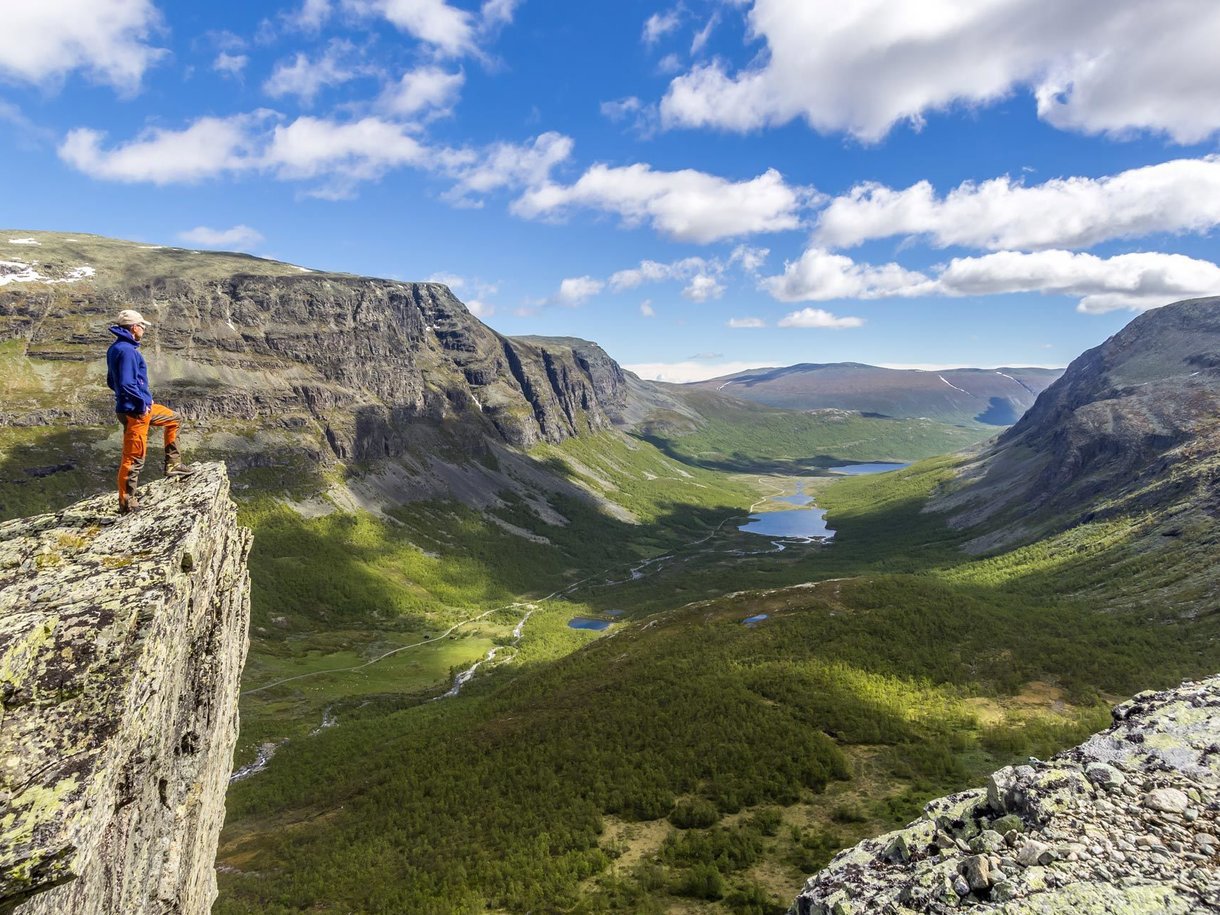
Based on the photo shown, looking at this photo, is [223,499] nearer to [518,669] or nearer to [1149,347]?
[518,669]

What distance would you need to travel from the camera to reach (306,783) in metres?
51.8

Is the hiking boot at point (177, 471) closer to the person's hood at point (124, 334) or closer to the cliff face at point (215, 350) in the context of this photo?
the person's hood at point (124, 334)

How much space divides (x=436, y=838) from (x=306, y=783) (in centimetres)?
2537

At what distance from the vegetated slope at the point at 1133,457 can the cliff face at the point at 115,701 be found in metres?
108

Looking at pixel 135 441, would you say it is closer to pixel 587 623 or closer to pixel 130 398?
pixel 130 398

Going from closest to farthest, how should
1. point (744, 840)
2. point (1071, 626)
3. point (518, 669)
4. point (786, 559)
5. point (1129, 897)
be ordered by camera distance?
point (1129, 897) → point (744, 840) → point (1071, 626) → point (518, 669) → point (786, 559)

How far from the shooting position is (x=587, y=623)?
11838 centimetres

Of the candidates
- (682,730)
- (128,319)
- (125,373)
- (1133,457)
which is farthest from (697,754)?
(1133,457)

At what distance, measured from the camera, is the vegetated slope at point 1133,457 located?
3802 inches

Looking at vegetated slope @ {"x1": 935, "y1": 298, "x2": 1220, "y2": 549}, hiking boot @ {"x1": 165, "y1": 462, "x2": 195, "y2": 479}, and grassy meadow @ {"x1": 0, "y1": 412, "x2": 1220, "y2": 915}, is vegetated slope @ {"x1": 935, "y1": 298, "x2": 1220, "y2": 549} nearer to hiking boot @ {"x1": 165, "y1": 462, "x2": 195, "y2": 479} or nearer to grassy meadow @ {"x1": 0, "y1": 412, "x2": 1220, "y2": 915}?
grassy meadow @ {"x1": 0, "y1": 412, "x2": 1220, "y2": 915}

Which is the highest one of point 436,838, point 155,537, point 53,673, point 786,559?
point 155,537

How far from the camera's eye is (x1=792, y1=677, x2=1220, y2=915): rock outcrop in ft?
41.0

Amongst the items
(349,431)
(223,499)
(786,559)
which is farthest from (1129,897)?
(349,431)

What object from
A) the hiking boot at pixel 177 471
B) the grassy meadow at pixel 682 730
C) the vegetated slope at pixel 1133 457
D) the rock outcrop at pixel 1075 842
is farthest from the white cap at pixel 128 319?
the vegetated slope at pixel 1133 457
